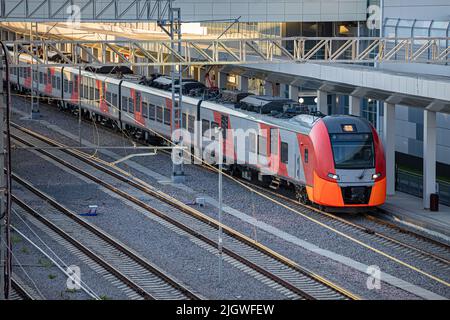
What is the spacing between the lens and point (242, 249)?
23047 millimetres

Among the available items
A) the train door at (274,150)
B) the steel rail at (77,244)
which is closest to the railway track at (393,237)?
the train door at (274,150)

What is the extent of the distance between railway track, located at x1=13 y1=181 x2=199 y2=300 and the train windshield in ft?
19.1

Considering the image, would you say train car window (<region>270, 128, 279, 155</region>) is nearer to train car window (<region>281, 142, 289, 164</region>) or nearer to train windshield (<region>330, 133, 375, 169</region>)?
train car window (<region>281, 142, 289, 164</region>)

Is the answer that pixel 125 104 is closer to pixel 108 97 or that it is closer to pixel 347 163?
pixel 108 97

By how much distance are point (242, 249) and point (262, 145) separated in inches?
261

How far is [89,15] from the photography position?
128 ft

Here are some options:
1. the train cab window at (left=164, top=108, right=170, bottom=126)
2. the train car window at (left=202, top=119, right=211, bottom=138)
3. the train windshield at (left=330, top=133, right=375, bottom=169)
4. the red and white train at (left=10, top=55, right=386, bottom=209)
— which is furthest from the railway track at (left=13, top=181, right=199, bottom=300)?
the train cab window at (left=164, top=108, right=170, bottom=126)

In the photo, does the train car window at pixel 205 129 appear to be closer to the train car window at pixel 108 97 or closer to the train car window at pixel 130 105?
the train car window at pixel 130 105

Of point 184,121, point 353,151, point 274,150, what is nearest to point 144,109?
point 184,121

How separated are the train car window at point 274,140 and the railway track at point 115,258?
5.46 metres

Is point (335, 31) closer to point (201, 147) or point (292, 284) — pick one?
point (201, 147)

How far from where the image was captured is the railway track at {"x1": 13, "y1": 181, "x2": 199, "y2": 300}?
19391mm

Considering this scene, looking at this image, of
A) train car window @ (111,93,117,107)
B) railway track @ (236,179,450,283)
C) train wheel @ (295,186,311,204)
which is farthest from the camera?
train car window @ (111,93,117,107)

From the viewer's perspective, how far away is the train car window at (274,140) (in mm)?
28266
